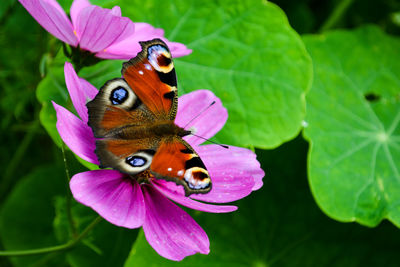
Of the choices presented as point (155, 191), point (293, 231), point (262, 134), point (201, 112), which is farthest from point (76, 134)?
point (293, 231)

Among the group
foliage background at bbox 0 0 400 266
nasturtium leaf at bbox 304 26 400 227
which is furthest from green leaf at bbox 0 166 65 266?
nasturtium leaf at bbox 304 26 400 227

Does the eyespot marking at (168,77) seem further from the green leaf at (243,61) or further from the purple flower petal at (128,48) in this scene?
the green leaf at (243,61)

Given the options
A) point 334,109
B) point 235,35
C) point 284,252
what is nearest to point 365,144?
point 334,109

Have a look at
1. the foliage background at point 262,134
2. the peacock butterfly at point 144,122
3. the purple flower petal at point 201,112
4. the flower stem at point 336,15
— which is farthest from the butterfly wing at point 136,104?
the flower stem at point 336,15

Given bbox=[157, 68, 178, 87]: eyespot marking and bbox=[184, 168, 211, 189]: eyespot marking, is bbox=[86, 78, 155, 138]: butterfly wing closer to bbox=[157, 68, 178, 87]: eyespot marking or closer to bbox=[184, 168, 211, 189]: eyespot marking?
bbox=[157, 68, 178, 87]: eyespot marking

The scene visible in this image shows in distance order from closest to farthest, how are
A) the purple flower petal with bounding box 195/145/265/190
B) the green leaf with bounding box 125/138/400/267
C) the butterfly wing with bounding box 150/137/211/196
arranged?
the butterfly wing with bounding box 150/137/211/196 → the purple flower petal with bounding box 195/145/265/190 → the green leaf with bounding box 125/138/400/267

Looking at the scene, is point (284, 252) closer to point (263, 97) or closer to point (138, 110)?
point (263, 97)
